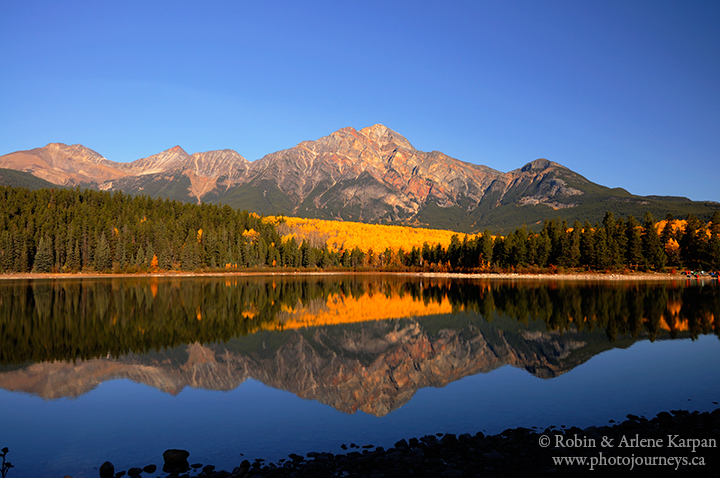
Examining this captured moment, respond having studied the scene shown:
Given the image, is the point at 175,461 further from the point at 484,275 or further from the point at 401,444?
the point at 484,275

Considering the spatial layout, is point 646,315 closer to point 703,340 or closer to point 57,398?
point 703,340

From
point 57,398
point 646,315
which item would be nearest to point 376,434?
point 57,398

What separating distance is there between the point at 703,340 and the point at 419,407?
26.2m

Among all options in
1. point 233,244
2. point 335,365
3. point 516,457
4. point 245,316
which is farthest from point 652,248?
point 233,244

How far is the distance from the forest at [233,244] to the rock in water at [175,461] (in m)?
126

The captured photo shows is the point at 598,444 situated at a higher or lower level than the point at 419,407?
higher

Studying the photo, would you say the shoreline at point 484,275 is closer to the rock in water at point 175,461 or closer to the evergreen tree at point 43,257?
the evergreen tree at point 43,257

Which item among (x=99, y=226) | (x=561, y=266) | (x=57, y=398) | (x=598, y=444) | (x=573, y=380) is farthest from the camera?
(x=99, y=226)

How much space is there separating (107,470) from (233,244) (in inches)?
6004

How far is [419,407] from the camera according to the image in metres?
18.8

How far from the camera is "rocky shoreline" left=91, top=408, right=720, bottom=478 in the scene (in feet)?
37.8

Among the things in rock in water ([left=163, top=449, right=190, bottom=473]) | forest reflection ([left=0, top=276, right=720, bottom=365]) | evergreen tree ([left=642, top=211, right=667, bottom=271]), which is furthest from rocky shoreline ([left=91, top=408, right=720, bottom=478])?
evergreen tree ([left=642, top=211, right=667, bottom=271])

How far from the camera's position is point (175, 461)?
1290 cm

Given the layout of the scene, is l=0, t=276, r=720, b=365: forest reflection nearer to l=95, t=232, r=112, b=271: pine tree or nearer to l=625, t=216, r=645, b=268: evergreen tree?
l=625, t=216, r=645, b=268: evergreen tree
